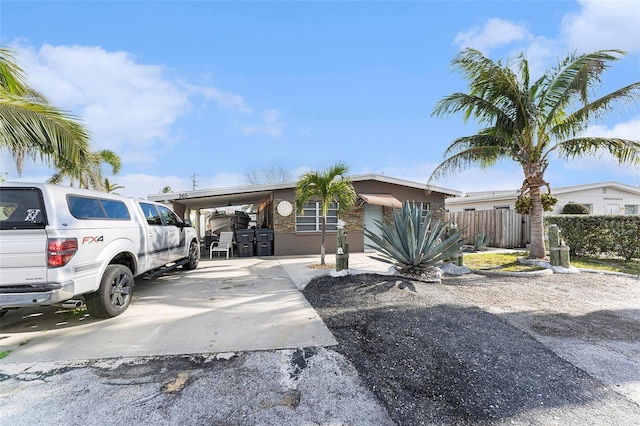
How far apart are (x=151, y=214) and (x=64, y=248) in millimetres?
2908

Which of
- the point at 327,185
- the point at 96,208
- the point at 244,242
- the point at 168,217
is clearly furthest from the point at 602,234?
the point at 96,208

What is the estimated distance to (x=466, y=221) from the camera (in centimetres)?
1631

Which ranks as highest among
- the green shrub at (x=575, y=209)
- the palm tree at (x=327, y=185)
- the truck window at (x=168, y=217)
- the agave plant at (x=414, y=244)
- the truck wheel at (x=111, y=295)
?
the palm tree at (x=327, y=185)

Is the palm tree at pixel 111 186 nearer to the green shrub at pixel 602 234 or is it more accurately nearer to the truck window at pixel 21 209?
the truck window at pixel 21 209

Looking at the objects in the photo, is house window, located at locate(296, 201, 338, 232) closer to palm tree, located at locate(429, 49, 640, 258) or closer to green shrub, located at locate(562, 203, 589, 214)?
palm tree, located at locate(429, 49, 640, 258)

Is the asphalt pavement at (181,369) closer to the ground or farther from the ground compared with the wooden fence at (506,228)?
closer to the ground

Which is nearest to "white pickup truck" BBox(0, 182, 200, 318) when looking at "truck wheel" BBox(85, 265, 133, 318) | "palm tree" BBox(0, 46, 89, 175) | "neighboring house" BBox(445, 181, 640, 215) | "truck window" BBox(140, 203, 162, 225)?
"truck wheel" BBox(85, 265, 133, 318)

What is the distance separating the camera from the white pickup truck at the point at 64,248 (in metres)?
3.54

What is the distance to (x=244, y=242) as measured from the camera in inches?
477

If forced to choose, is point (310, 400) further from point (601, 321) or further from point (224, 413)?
point (601, 321)

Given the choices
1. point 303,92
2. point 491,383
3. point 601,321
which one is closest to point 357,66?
point 303,92

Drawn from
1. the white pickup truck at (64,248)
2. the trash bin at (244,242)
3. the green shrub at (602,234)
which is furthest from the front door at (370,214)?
the white pickup truck at (64,248)

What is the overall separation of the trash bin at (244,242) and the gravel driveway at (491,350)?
6.60 metres

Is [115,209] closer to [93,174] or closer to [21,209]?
[21,209]
